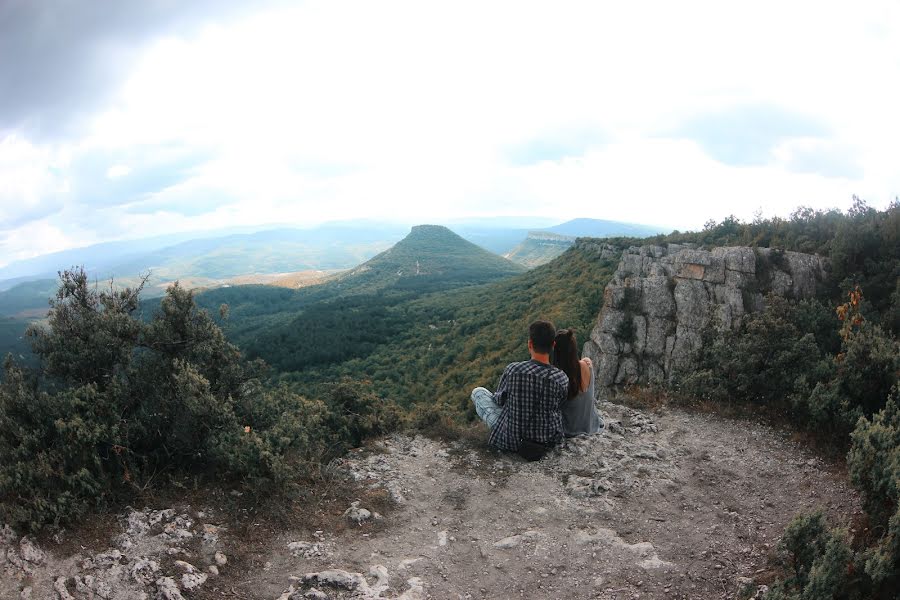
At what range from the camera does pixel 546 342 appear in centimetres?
670

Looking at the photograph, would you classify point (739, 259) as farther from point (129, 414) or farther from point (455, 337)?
point (455, 337)

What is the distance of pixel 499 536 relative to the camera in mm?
5520

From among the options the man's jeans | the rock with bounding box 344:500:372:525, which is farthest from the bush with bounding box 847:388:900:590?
the rock with bounding box 344:500:372:525

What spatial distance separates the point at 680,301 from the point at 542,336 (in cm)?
1639

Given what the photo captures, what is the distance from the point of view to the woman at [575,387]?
7.12m

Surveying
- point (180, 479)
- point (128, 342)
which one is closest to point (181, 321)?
point (128, 342)

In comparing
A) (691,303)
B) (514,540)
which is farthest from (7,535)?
(691,303)

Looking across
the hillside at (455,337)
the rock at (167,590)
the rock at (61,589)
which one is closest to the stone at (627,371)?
the hillside at (455,337)

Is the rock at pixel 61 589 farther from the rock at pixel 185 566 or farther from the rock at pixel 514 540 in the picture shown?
the rock at pixel 514 540

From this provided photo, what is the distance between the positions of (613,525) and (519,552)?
1.32 meters

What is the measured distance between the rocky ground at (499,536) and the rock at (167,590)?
0.01 m

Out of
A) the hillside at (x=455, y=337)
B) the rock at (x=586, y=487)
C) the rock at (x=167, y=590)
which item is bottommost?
the hillside at (x=455, y=337)

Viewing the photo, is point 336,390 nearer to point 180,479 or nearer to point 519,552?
point 180,479

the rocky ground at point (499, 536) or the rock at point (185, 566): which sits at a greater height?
the rock at point (185, 566)
